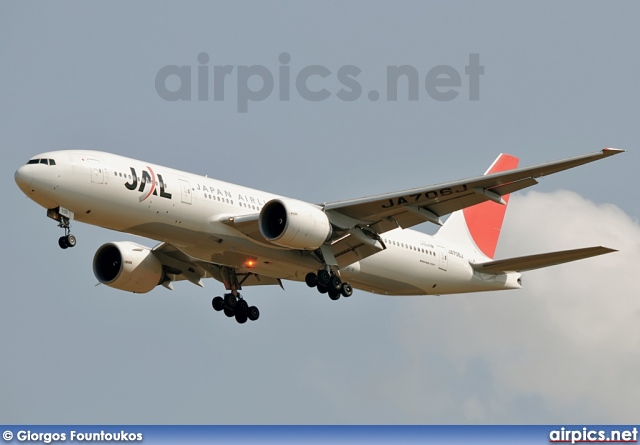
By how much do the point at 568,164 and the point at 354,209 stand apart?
27.6ft

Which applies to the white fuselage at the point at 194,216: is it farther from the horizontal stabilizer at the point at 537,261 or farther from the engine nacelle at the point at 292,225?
the horizontal stabilizer at the point at 537,261

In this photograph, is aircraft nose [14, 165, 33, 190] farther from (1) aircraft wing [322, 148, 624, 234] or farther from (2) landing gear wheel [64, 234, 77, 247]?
(1) aircraft wing [322, 148, 624, 234]

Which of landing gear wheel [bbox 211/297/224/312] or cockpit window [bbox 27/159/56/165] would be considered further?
landing gear wheel [bbox 211/297/224/312]

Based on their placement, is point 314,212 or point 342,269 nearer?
point 314,212

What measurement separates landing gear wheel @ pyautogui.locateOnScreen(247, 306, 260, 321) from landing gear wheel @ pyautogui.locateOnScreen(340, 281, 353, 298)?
18.2 ft

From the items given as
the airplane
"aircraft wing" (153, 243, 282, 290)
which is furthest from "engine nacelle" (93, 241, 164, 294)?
"aircraft wing" (153, 243, 282, 290)

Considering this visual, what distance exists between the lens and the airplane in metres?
43.8

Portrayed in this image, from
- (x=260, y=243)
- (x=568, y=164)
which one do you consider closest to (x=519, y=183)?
(x=568, y=164)

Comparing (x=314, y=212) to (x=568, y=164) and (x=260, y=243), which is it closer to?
(x=260, y=243)

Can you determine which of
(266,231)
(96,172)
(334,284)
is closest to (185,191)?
(266,231)

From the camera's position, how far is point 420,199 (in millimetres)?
46844

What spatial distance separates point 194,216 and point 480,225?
16.5 meters

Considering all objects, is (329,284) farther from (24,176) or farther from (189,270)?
(24,176)

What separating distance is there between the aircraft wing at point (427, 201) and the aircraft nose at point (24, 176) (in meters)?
10.7
